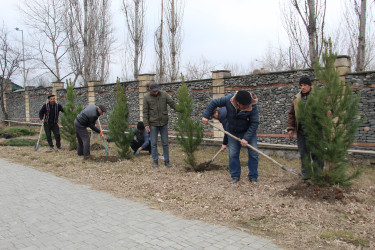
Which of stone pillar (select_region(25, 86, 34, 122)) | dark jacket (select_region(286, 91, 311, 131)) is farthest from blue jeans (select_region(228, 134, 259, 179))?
stone pillar (select_region(25, 86, 34, 122))

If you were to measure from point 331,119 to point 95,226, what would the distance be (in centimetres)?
382

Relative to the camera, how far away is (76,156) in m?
10.1

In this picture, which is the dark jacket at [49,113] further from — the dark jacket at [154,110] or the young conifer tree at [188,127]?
the young conifer tree at [188,127]

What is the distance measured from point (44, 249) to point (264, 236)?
256 cm

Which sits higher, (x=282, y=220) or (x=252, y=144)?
(x=252, y=144)

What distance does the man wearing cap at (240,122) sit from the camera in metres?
6.06

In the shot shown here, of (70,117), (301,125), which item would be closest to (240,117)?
(301,125)

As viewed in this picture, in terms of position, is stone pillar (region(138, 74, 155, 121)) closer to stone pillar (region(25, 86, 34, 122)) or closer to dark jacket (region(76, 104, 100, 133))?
dark jacket (region(76, 104, 100, 133))

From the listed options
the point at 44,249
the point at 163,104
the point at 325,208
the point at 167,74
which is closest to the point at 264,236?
the point at 325,208

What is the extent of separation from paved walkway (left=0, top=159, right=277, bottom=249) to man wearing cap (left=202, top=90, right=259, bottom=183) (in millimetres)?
2072

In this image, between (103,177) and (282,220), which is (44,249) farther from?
(103,177)

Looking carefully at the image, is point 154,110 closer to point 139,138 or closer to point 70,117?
point 139,138

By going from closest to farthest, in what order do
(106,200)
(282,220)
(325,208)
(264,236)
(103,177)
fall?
1. (264,236)
2. (282,220)
3. (325,208)
4. (106,200)
5. (103,177)

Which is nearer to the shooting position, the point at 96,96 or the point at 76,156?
the point at 76,156
